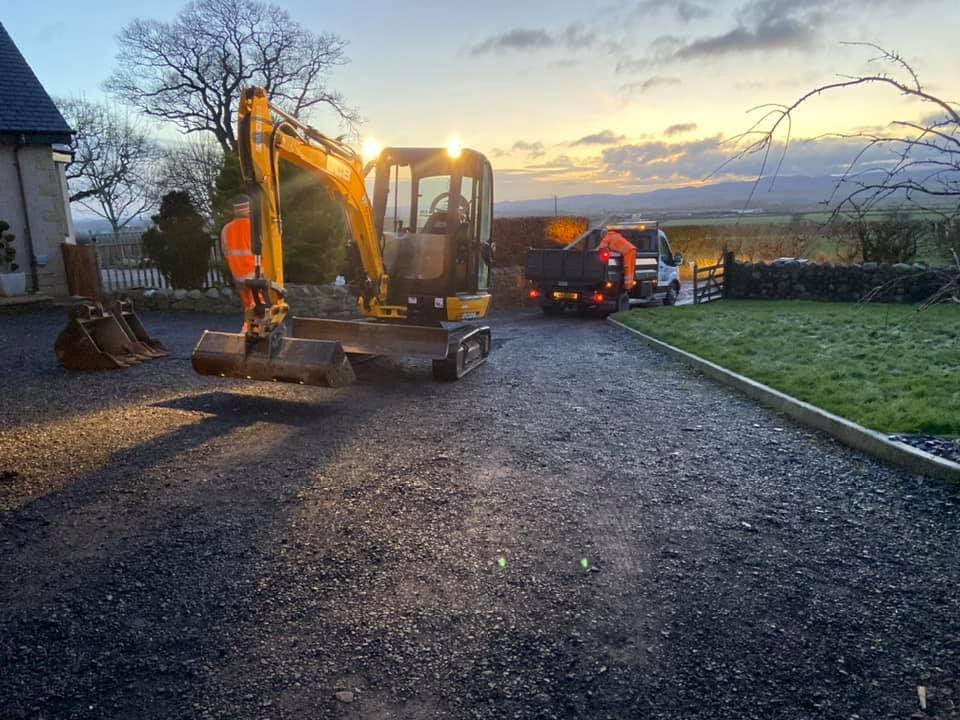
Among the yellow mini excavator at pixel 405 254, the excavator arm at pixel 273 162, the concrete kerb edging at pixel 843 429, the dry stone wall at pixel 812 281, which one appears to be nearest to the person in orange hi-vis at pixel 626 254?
the dry stone wall at pixel 812 281

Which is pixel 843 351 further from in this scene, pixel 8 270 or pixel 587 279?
pixel 8 270

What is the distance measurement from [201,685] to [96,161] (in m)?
45.8

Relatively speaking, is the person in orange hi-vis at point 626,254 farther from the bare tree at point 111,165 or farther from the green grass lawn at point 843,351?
the bare tree at point 111,165

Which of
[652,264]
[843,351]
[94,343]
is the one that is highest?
[652,264]

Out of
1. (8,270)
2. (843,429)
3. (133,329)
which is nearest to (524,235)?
(8,270)

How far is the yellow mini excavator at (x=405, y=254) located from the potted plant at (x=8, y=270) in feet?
34.6

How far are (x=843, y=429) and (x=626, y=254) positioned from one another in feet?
37.5

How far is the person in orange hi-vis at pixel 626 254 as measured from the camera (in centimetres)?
1752

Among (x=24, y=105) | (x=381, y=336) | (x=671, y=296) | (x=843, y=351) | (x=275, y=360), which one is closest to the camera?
(x=275, y=360)

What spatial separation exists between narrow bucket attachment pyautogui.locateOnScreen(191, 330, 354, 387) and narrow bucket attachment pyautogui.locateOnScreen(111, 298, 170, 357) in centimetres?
363

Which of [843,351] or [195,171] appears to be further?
[195,171]

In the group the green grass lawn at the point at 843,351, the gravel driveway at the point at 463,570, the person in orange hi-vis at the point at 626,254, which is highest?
the person in orange hi-vis at the point at 626,254

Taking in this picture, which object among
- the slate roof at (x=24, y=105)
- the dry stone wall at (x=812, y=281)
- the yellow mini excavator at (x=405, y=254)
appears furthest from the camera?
the dry stone wall at (x=812, y=281)

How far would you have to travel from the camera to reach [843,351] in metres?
10.7
